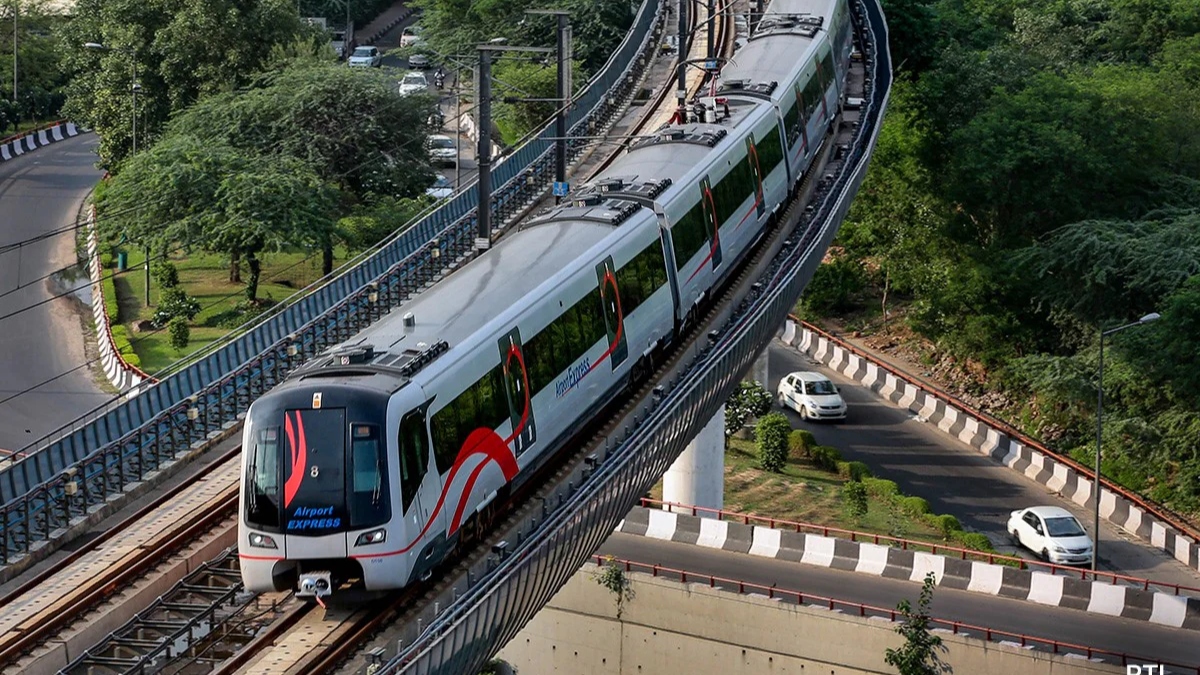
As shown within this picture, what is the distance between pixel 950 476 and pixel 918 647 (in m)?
16.0

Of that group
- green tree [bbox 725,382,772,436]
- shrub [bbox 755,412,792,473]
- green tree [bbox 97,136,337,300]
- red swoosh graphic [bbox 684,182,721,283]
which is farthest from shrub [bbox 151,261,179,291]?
red swoosh graphic [bbox 684,182,721,283]

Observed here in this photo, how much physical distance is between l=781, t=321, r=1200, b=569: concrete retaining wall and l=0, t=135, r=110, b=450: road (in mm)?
24423

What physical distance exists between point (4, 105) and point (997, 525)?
193ft

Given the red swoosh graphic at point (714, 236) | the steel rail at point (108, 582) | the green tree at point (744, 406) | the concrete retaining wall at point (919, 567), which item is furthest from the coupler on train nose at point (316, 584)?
the green tree at point (744, 406)

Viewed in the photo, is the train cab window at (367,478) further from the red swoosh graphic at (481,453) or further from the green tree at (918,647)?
the green tree at (918,647)

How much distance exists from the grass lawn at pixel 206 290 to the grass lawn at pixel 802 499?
53.5ft

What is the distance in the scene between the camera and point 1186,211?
2272 inches

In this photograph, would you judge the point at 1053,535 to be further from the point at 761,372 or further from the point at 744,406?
the point at 761,372

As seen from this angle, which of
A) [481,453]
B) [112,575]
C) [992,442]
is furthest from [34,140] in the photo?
[481,453]

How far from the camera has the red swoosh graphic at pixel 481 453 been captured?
2386 cm

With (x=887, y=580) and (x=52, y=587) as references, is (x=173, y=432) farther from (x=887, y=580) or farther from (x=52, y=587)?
(x=887, y=580)

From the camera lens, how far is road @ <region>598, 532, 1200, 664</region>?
1430 inches

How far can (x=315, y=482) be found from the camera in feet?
75.2

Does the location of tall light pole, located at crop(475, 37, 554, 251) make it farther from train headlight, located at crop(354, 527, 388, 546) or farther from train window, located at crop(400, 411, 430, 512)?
train headlight, located at crop(354, 527, 388, 546)
